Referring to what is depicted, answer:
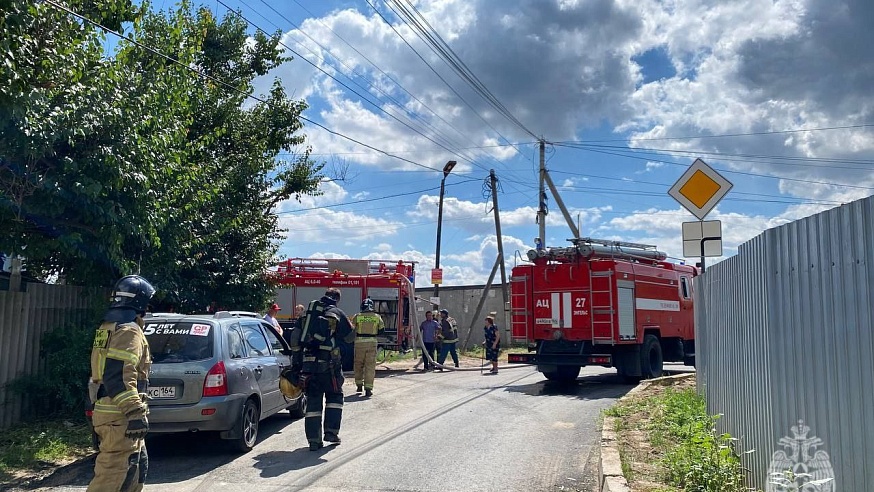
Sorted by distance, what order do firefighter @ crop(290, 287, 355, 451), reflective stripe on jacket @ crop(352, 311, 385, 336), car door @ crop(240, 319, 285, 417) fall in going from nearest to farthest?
firefighter @ crop(290, 287, 355, 451)
car door @ crop(240, 319, 285, 417)
reflective stripe on jacket @ crop(352, 311, 385, 336)

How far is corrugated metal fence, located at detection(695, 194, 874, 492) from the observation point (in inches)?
133

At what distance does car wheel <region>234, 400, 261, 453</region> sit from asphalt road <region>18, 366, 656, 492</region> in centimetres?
15

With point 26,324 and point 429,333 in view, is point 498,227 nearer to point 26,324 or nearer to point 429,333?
point 429,333

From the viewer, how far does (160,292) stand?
36.0 ft

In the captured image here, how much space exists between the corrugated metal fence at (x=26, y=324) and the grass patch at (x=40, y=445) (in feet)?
1.55

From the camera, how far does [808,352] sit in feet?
13.4

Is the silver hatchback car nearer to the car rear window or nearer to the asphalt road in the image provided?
the car rear window

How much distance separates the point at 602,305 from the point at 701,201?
5.65 meters

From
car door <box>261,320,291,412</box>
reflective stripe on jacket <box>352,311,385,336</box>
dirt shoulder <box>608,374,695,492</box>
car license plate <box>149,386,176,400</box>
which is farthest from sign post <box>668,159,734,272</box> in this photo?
car license plate <box>149,386,176,400</box>

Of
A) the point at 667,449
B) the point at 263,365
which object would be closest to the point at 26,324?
the point at 263,365

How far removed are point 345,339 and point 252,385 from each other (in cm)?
121

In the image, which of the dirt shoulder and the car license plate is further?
the car license plate

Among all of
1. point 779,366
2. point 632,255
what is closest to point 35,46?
point 779,366

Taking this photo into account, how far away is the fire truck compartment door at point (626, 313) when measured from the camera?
1399 cm
